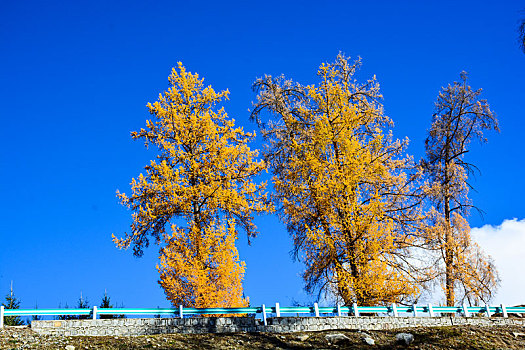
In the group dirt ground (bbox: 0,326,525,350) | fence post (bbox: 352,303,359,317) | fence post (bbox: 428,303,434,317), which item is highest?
fence post (bbox: 352,303,359,317)

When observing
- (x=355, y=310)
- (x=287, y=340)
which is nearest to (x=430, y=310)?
(x=355, y=310)

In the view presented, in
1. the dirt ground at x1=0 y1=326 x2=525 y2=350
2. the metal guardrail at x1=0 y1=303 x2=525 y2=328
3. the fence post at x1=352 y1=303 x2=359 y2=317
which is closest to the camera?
the dirt ground at x1=0 y1=326 x2=525 y2=350

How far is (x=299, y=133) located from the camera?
1035 inches

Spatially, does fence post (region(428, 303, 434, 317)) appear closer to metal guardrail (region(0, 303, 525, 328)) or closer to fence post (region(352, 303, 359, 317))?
metal guardrail (region(0, 303, 525, 328))

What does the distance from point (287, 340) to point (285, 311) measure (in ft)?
5.83

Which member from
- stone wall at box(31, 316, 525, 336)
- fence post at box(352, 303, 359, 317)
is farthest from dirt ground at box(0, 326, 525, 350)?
fence post at box(352, 303, 359, 317)

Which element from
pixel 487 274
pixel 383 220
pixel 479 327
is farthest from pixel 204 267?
pixel 487 274

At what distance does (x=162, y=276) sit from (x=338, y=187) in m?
8.39

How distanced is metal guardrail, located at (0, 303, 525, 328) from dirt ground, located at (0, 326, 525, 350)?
0.75m

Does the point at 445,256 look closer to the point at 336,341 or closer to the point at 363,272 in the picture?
the point at 363,272

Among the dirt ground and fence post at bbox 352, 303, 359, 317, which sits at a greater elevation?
fence post at bbox 352, 303, 359, 317

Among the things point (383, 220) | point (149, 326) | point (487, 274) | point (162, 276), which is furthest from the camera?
point (487, 274)

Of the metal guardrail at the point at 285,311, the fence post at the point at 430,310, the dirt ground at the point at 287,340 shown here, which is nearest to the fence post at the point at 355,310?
the metal guardrail at the point at 285,311

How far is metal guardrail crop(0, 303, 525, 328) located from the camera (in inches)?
656
